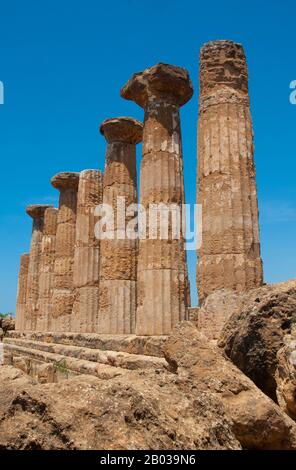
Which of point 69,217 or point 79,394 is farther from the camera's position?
point 69,217

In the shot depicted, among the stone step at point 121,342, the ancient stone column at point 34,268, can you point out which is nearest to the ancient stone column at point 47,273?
the ancient stone column at point 34,268

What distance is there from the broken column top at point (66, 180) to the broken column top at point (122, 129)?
19.2 feet

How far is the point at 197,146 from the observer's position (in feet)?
30.1

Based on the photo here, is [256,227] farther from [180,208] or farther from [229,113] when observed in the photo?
[180,208]

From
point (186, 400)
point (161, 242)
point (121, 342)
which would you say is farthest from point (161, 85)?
point (186, 400)

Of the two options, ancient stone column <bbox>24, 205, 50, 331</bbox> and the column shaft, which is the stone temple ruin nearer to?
the column shaft

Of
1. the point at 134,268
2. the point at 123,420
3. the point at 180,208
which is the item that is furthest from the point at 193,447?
the point at 134,268

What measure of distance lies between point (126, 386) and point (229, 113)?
6.72 m

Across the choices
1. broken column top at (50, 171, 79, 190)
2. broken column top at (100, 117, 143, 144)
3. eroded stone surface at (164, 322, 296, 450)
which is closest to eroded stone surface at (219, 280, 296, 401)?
eroded stone surface at (164, 322, 296, 450)

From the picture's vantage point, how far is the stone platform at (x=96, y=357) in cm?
751

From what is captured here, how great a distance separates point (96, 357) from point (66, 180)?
12.9m

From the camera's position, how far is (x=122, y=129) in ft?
49.2

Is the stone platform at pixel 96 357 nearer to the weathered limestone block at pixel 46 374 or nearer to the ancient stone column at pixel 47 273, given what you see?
the weathered limestone block at pixel 46 374

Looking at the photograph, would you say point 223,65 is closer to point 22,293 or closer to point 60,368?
point 60,368
